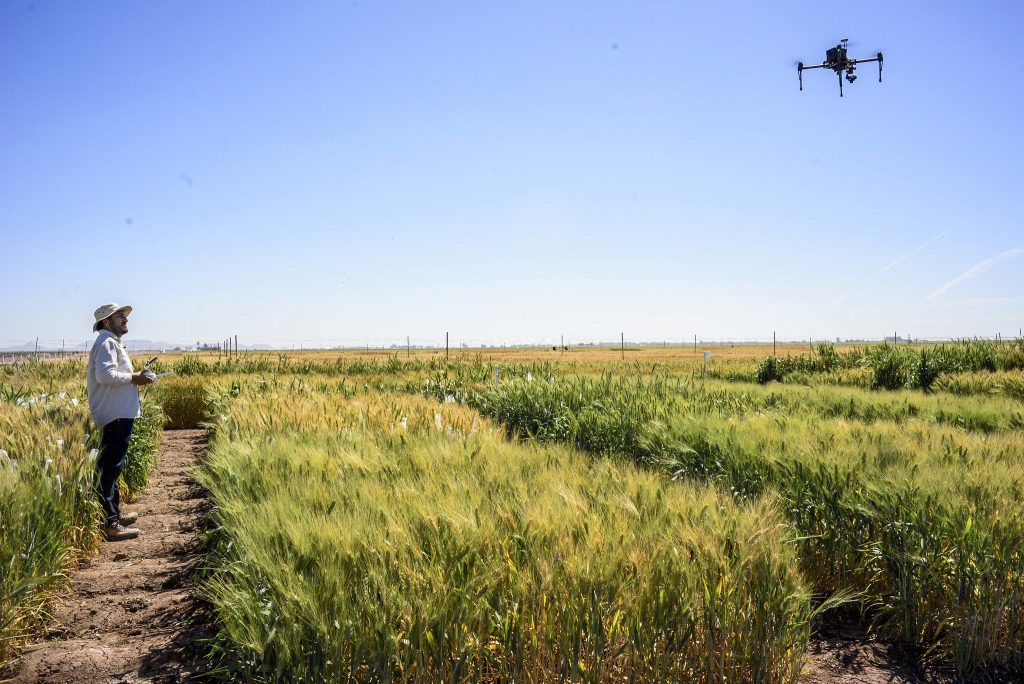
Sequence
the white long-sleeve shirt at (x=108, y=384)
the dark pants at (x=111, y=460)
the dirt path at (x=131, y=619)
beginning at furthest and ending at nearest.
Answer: the dark pants at (x=111, y=460) → the white long-sleeve shirt at (x=108, y=384) → the dirt path at (x=131, y=619)

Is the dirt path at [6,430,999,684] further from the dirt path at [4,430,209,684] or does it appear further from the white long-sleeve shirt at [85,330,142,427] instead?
the white long-sleeve shirt at [85,330,142,427]

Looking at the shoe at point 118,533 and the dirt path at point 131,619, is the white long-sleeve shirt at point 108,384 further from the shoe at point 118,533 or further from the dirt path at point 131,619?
the dirt path at point 131,619

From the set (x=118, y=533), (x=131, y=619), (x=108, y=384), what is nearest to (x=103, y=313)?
(x=108, y=384)

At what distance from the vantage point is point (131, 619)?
410cm

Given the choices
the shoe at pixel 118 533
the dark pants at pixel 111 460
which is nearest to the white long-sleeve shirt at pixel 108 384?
the dark pants at pixel 111 460

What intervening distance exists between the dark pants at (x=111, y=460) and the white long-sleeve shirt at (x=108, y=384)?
0.11 m

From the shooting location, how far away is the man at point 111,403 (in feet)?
19.7

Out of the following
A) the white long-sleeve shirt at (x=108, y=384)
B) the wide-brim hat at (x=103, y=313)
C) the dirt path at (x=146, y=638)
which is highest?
the wide-brim hat at (x=103, y=313)

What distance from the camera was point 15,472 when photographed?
474 centimetres

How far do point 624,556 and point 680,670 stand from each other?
0.58 m

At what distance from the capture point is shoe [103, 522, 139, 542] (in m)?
6.03

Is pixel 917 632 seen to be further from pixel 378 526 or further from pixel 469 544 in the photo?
pixel 378 526

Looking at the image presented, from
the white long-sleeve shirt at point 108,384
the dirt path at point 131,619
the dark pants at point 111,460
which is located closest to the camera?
the dirt path at point 131,619

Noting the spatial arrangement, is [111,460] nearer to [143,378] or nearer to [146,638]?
[143,378]
